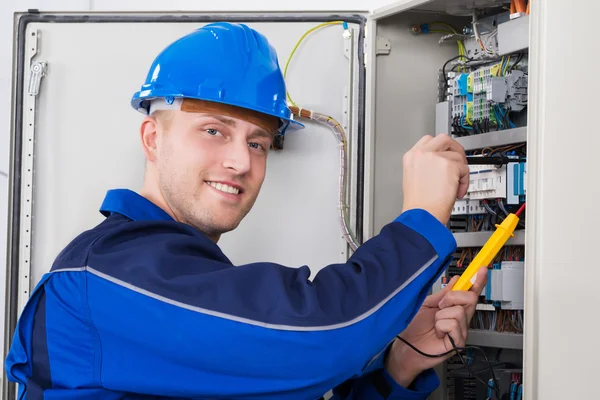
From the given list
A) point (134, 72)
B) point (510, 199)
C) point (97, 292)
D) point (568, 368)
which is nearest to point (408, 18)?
point (510, 199)

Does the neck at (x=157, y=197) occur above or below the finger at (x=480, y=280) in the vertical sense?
above

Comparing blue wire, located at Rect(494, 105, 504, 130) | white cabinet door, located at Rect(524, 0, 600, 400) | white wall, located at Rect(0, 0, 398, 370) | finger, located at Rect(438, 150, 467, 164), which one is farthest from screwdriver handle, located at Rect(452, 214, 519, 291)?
white wall, located at Rect(0, 0, 398, 370)

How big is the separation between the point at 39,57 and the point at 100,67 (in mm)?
172

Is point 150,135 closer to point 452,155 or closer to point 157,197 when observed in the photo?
point 157,197

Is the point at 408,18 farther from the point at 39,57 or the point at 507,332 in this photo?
the point at 39,57

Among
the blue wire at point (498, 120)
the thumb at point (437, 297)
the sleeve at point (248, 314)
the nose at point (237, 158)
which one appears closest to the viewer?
the sleeve at point (248, 314)

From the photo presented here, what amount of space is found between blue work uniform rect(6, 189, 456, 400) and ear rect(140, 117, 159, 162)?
0.89 feet

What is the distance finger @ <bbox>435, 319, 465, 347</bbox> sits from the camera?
136 cm

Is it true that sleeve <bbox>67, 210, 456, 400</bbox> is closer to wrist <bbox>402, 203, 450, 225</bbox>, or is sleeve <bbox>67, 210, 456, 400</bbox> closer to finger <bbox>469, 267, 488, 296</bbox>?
wrist <bbox>402, 203, 450, 225</bbox>

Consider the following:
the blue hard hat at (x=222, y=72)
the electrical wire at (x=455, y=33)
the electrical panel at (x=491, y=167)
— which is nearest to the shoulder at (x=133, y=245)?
the blue hard hat at (x=222, y=72)

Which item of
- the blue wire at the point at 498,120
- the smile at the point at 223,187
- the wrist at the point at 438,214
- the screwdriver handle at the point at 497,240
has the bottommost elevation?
the screwdriver handle at the point at 497,240

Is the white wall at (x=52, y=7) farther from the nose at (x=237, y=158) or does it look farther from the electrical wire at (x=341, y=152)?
the nose at (x=237, y=158)

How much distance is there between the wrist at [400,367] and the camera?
1.44 meters

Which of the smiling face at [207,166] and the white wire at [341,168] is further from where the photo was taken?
the white wire at [341,168]
